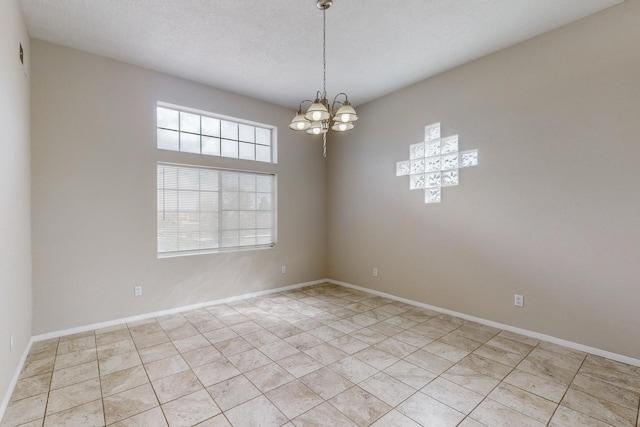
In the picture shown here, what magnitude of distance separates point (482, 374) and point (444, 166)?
236 centimetres

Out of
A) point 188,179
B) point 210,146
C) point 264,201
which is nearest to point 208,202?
point 188,179

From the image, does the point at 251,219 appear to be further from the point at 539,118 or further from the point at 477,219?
the point at 539,118

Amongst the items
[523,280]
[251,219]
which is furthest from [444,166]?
[251,219]

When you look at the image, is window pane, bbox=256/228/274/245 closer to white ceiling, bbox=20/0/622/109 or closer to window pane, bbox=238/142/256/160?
window pane, bbox=238/142/256/160

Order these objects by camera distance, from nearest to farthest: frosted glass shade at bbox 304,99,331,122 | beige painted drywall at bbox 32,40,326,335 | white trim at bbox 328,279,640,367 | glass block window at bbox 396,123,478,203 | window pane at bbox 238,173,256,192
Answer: frosted glass shade at bbox 304,99,331,122 → white trim at bbox 328,279,640,367 → beige painted drywall at bbox 32,40,326,335 → glass block window at bbox 396,123,478,203 → window pane at bbox 238,173,256,192

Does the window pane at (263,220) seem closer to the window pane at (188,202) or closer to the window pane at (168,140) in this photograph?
the window pane at (188,202)

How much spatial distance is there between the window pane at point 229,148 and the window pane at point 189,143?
36 cm

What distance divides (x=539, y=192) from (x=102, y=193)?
468 cm

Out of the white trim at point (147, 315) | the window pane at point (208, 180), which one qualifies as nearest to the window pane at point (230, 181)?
the window pane at point (208, 180)

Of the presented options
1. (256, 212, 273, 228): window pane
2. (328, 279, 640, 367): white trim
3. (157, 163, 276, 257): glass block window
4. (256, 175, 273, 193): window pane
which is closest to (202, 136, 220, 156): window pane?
(157, 163, 276, 257): glass block window

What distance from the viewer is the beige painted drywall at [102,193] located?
2988mm

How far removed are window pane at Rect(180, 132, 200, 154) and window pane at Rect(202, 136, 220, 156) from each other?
3.3 inches

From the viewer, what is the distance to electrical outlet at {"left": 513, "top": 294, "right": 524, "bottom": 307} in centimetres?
307

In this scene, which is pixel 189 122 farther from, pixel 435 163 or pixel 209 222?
pixel 435 163
